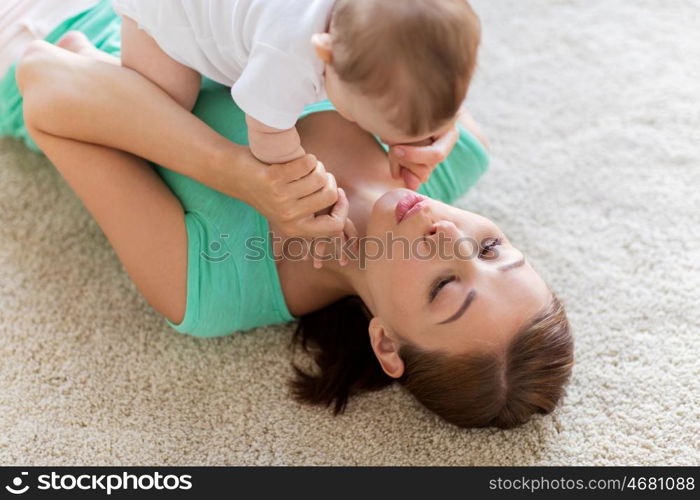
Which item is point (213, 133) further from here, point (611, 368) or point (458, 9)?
point (611, 368)

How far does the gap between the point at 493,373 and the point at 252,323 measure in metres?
0.42

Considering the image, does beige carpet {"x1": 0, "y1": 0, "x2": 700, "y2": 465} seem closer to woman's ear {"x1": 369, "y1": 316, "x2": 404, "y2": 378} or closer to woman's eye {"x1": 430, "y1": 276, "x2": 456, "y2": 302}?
woman's ear {"x1": 369, "y1": 316, "x2": 404, "y2": 378}

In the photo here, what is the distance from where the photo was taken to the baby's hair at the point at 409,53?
78 cm

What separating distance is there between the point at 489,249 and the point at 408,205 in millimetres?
131

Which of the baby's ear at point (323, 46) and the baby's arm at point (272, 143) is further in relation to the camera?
the baby's arm at point (272, 143)

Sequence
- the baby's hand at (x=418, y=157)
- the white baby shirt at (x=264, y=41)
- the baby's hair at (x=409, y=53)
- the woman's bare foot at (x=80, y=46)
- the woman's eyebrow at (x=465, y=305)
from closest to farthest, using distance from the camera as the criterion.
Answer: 1. the baby's hair at (x=409, y=53)
2. the white baby shirt at (x=264, y=41)
3. the woman's eyebrow at (x=465, y=305)
4. the baby's hand at (x=418, y=157)
5. the woman's bare foot at (x=80, y=46)

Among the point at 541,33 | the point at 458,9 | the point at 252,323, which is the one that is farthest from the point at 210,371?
the point at 541,33

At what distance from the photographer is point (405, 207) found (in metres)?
1.08

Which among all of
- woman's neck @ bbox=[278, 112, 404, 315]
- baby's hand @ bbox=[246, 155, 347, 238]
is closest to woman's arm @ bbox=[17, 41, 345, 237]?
baby's hand @ bbox=[246, 155, 347, 238]

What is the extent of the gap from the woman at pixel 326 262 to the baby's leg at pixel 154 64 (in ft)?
0.08

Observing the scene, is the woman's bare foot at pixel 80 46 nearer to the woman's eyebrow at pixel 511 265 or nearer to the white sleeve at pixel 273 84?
the white sleeve at pixel 273 84

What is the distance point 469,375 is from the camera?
1044 mm

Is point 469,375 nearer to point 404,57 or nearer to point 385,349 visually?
point 385,349

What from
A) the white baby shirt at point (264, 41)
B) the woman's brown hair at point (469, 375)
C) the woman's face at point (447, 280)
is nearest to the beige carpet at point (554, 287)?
the woman's brown hair at point (469, 375)
